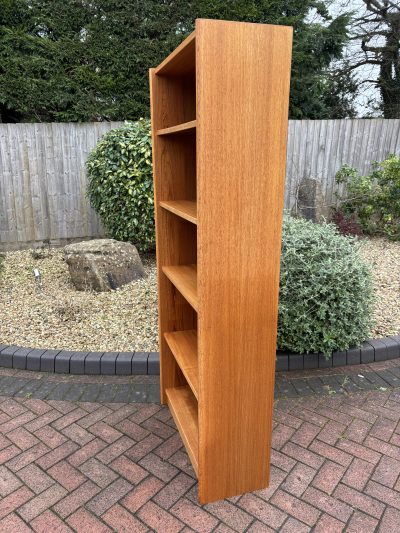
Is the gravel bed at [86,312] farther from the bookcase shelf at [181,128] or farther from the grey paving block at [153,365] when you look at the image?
the bookcase shelf at [181,128]

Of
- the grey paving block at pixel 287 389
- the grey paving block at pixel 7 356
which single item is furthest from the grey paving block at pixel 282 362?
the grey paving block at pixel 7 356

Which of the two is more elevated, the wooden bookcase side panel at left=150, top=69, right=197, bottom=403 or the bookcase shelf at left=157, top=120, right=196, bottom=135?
the bookcase shelf at left=157, top=120, right=196, bottom=135

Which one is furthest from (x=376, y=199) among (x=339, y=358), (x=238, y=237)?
(x=238, y=237)

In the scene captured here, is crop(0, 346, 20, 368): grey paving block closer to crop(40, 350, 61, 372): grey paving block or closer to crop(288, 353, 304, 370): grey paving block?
crop(40, 350, 61, 372): grey paving block

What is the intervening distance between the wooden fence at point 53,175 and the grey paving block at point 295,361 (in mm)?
4052

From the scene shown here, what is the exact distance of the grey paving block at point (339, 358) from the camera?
313cm

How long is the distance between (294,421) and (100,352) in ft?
5.02

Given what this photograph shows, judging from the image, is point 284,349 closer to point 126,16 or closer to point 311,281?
point 311,281

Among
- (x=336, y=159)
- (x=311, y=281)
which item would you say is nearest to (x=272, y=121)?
(x=311, y=281)

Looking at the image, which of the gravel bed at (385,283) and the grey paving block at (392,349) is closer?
the grey paving block at (392,349)

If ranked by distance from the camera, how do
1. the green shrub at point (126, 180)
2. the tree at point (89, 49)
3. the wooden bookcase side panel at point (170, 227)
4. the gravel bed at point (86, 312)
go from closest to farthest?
1. the wooden bookcase side panel at point (170, 227)
2. the gravel bed at point (86, 312)
3. the green shrub at point (126, 180)
4. the tree at point (89, 49)

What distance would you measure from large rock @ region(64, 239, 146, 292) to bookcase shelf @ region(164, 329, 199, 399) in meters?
1.89

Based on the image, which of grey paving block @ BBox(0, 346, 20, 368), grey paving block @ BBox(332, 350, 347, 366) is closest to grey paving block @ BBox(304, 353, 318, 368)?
grey paving block @ BBox(332, 350, 347, 366)

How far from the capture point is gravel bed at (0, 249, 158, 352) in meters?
3.33
